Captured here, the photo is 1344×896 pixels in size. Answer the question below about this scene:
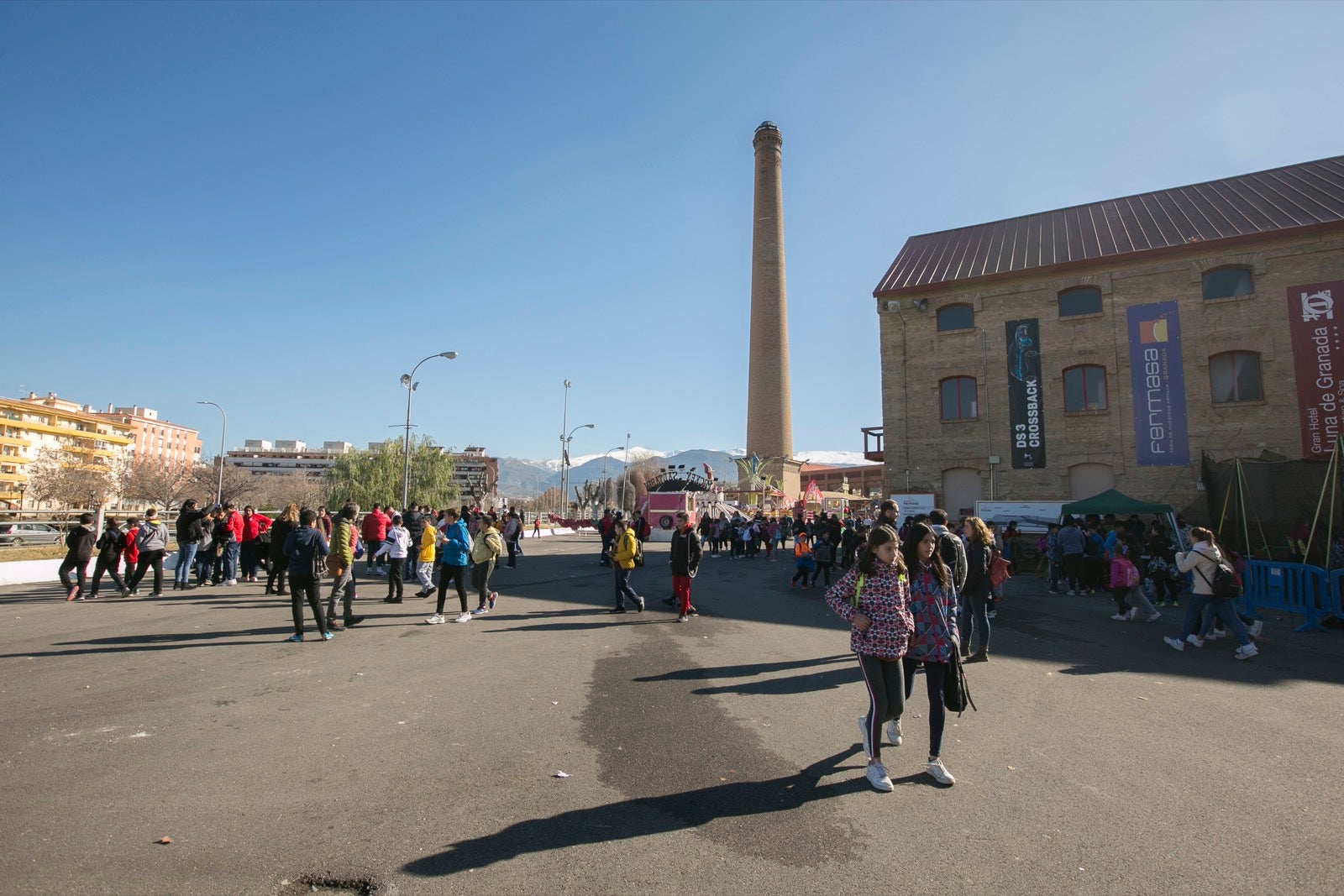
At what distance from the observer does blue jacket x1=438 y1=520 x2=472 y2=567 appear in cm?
1069

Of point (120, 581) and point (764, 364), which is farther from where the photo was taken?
point (764, 364)

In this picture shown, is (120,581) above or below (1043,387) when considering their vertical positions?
below

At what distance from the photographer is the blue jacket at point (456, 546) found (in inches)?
421

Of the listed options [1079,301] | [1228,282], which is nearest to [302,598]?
[1079,301]

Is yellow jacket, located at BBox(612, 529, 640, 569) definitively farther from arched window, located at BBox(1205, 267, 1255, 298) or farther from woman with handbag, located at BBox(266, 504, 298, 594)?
arched window, located at BBox(1205, 267, 1255, 298)

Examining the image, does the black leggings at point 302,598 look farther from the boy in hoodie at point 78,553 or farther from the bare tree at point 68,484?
the bare tree at point 68,484

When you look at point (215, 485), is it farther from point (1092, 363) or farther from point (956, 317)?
point (1092, 363)

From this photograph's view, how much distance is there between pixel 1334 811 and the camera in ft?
14.1

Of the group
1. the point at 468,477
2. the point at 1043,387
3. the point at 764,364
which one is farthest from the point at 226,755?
the point at 468,477

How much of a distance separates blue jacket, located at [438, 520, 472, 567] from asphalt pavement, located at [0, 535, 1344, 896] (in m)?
1.64

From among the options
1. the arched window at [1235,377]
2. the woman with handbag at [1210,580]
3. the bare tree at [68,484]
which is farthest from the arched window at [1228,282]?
the bare tree at [68,484]

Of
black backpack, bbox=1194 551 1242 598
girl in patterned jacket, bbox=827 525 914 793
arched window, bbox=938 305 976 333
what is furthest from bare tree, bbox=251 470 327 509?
girl in patterned jacket, bbox=827 525 914 793

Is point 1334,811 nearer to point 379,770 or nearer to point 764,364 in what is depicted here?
point 379,770

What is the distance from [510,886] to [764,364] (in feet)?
179
